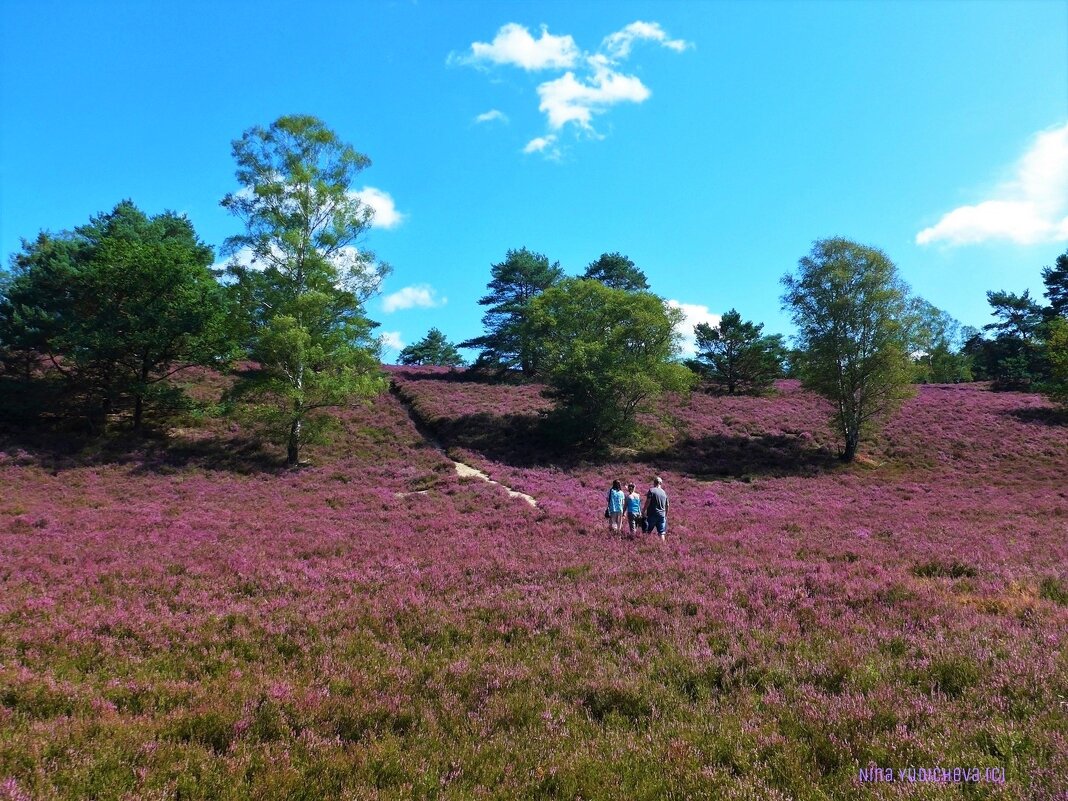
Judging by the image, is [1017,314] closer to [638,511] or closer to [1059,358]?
[1059,358]

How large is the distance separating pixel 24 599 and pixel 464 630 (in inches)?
300

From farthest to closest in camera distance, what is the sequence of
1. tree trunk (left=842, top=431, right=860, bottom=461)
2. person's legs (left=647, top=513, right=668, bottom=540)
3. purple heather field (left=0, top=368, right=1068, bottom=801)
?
tree trunk (left=842, top=431, right=860, bottom=461) < person's legs (left=647, top=513, right=668, bottom=540) < purple heather field (left=0, top=368, right=1068, bottom=801)

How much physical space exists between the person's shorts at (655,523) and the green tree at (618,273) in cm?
4327

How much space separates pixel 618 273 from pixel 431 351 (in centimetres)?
3982

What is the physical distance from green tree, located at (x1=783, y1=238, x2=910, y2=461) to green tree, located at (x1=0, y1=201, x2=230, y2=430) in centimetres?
3518

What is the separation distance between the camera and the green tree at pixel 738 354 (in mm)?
48125

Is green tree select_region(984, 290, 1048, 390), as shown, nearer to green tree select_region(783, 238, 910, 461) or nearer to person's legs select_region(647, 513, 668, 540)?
green tree select_region(783, 238, 910, 461)

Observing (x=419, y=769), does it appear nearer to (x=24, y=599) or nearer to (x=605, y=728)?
(x=605, y=728)

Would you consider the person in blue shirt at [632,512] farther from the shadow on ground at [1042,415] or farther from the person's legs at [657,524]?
the shadow on ground at [1042,415]

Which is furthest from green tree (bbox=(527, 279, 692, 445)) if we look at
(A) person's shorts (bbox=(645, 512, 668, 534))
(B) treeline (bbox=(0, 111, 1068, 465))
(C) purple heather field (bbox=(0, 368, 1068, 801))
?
(A) person's shorts (bbox=(645, 512, 668, 534))

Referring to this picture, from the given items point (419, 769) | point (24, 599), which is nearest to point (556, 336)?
point (24, 599)

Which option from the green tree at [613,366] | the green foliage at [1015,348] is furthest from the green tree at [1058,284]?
the green tree at [613,366]


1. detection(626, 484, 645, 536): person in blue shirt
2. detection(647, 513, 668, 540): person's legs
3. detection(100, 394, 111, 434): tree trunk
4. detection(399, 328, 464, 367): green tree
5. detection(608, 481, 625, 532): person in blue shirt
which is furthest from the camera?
detection(399, 328, 464, 367): green tree

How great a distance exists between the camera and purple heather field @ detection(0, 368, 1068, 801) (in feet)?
13.9
